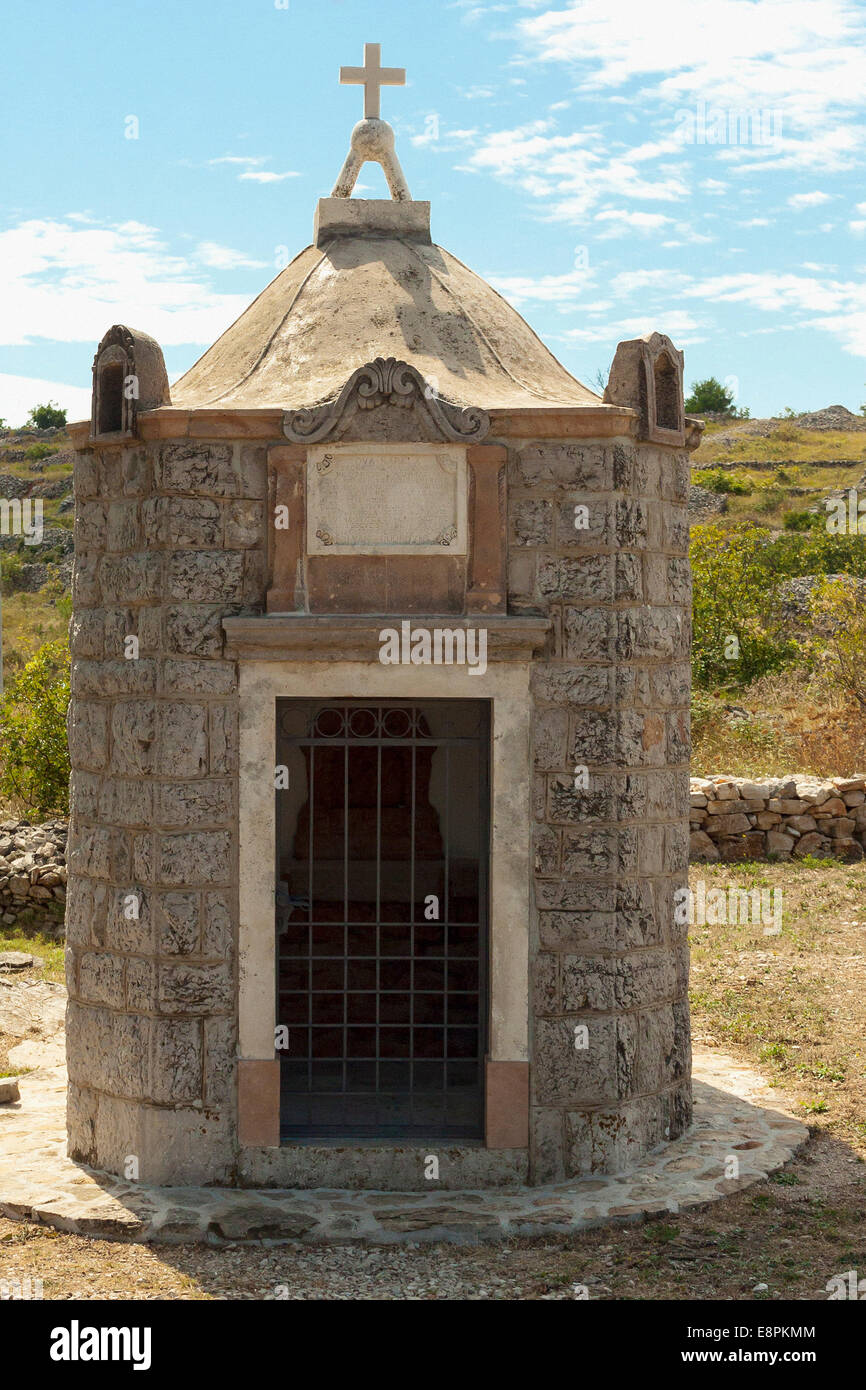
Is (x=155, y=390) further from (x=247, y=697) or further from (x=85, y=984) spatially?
(x=85, y=984)

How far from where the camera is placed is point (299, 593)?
640cm

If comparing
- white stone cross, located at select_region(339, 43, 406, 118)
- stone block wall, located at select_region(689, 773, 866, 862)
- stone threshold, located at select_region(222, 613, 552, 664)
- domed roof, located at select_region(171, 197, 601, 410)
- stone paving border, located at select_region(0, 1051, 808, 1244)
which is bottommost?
stone paving border, located at select_region(0, 1051, 808, 1244)

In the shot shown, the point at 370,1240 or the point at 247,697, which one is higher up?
the point at 247,697

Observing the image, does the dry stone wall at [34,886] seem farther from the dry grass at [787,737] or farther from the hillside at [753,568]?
the hillside at [753,568]

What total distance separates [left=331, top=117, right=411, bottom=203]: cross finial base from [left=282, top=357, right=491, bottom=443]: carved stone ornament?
1896 millimetres

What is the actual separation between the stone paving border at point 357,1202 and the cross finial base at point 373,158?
18.0 ft

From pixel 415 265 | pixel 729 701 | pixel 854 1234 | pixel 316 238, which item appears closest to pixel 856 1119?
pixel 854 1234

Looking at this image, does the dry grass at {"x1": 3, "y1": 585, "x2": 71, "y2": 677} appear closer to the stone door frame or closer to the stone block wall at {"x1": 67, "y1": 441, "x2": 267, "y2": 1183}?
the stone block wall at {"x1": 67, "y1": 441, "x2": 267, "y2": 1183}

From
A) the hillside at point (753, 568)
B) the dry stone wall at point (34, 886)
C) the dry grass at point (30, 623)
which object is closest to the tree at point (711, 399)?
the hillside at point (753, 568)

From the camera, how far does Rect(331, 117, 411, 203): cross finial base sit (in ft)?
25.0

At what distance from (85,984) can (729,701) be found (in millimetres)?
14388

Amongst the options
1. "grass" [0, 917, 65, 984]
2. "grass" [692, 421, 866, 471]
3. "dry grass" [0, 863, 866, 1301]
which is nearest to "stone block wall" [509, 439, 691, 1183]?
"dry grass" [0, 863, 866, 1301]

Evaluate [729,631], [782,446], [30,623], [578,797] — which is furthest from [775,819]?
[782,446]

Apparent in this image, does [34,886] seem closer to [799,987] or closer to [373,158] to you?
[799,987]
